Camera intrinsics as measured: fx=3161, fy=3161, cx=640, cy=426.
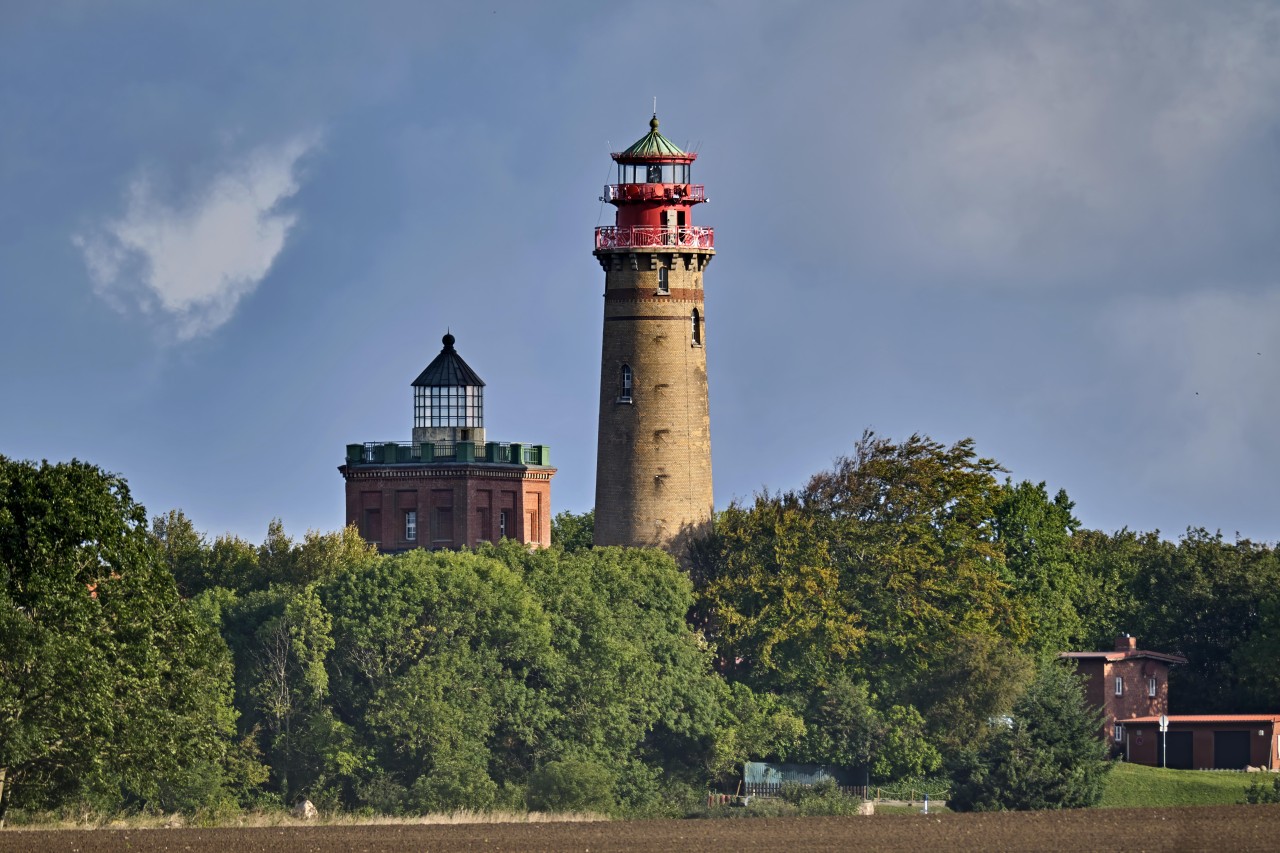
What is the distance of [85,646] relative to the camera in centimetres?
7819

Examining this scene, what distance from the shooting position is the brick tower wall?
111 metres

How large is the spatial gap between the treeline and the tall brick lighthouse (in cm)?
213

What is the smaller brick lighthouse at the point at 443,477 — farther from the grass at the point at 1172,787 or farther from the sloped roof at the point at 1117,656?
the grass at the point at 1172,787

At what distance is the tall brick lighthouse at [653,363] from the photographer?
365 feet

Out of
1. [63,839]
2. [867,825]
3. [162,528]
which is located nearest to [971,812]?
[867,825]

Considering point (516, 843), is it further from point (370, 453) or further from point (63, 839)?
point (370, 453)

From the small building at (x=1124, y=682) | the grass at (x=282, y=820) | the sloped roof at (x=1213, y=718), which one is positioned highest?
the small building at (x=1124, y=682)

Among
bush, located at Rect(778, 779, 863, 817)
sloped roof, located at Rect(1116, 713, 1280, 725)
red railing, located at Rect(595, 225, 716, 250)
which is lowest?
bush, located at Rect(778, 779, 863, 817)

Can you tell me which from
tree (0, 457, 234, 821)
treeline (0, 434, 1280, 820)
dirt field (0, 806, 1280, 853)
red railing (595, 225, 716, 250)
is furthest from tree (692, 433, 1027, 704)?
tree (0, 457, 234, 821)

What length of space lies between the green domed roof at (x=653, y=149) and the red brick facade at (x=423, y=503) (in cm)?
1659

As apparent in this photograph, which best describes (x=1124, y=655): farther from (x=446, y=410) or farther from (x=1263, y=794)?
(x=446, y=410)

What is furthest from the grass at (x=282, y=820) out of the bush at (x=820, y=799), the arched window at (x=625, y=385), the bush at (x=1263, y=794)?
the arched window at (x=625, y=385)

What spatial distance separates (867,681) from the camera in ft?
358

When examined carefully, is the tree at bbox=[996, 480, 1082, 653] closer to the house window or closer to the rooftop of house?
the rooftop of house
